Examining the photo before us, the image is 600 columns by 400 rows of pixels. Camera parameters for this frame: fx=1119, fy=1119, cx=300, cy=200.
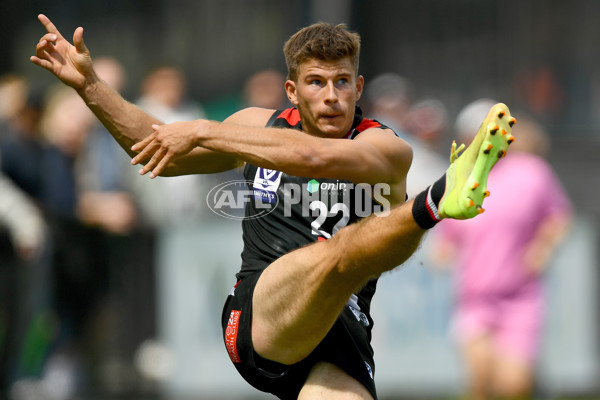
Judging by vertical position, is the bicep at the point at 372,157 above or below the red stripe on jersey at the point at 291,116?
below

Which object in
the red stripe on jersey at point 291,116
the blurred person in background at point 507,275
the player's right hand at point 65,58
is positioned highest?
the player's right hand at point 65,58

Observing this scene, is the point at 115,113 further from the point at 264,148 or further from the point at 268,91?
the point at 268,91

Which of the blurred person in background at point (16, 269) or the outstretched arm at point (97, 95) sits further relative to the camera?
the blurred person in background at point (16, 269)

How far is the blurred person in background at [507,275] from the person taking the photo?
9.91 m

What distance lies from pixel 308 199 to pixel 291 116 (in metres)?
0.52

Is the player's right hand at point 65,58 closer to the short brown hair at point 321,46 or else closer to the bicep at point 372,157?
the short brown hair at point 321,46

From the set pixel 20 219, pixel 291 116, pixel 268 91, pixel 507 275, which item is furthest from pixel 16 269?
pixel 291 116

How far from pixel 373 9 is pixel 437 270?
561 centimetres

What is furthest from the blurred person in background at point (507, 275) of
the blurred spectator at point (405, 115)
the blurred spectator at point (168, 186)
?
the blurred spectator at point (168, 186)

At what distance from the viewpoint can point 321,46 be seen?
18.3 ft

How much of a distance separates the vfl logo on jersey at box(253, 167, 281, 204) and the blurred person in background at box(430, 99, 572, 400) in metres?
4.50

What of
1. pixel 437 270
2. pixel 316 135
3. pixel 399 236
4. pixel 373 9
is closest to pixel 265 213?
pixel 316 135

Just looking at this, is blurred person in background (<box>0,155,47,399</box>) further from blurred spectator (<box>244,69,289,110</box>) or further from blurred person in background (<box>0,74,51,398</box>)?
blurred spectator (<box>244,69,289,110</box>)

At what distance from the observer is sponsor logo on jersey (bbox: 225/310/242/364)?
18.7 ft
